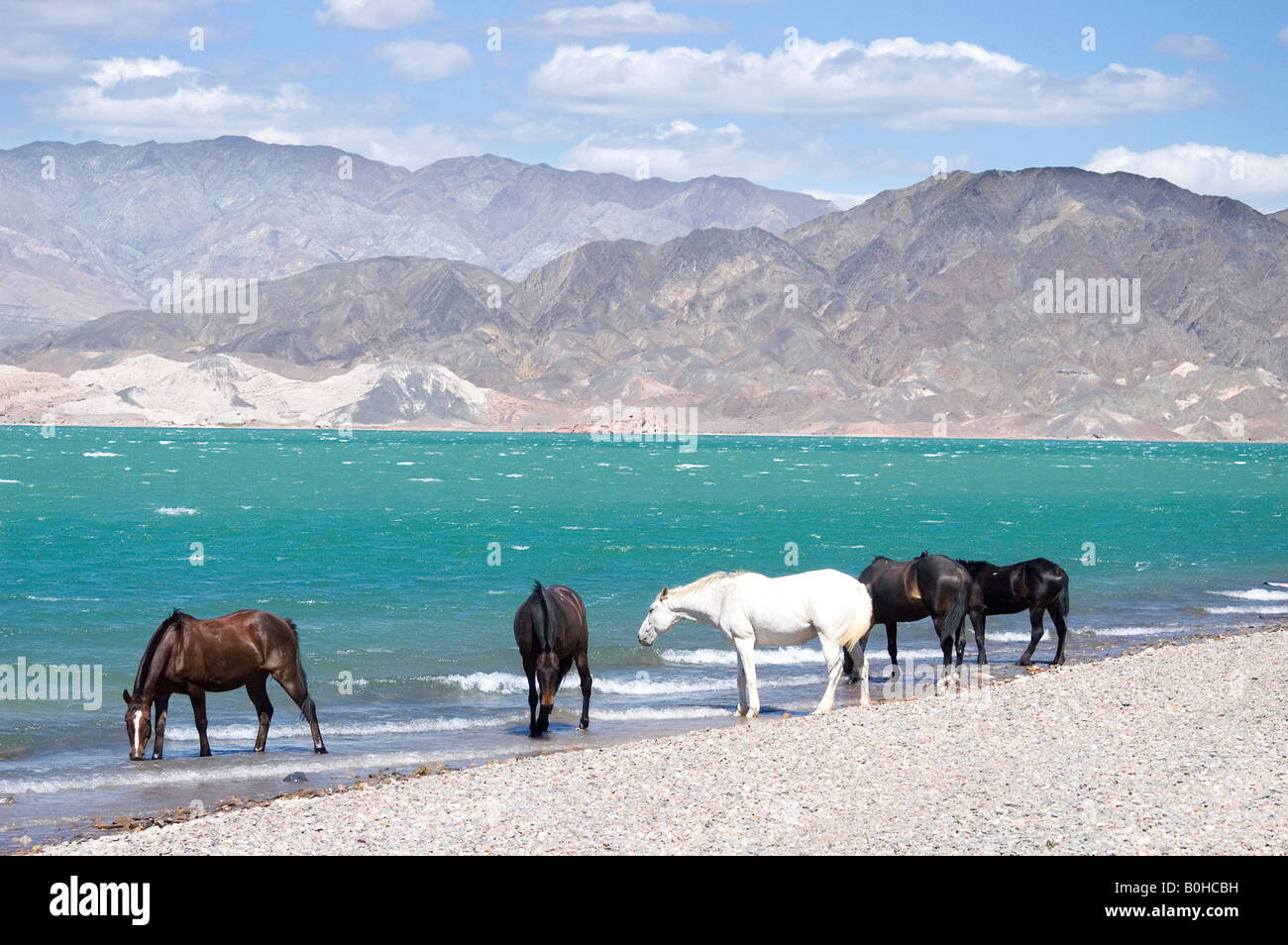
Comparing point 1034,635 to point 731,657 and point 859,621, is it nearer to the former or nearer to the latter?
point 731,657

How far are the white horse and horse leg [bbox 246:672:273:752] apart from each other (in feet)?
17.6

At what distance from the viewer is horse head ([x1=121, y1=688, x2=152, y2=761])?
50.5 ft

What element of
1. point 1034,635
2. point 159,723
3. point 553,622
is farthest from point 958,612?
point 159,723

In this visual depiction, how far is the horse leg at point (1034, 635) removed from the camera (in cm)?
2209

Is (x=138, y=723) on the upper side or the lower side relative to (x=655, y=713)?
upper

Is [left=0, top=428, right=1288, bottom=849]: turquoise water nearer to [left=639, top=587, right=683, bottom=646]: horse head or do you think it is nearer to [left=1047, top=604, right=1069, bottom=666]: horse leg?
[left=639, top=587, right=683, bottom=646]: horse head

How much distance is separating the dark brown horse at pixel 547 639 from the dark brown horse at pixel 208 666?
264 centimetres

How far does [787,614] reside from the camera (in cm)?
1716

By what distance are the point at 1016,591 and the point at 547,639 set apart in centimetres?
875

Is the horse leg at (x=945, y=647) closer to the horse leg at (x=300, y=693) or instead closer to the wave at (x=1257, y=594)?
the horse leg at (x=300, y=693)

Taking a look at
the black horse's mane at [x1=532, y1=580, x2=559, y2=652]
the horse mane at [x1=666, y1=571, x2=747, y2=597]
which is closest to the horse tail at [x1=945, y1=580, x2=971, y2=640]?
the horse mane at [x1=666, y1=571, x2=747, y2=597]

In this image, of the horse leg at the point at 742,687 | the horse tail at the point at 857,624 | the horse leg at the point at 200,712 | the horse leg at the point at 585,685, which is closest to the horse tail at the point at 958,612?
the horse tail at the point at 857,624
